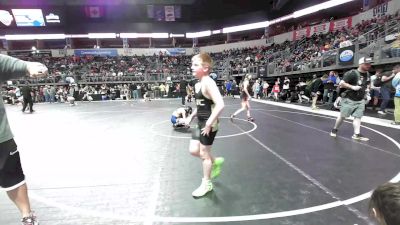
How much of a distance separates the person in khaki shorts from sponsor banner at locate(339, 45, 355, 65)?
48.1 feet

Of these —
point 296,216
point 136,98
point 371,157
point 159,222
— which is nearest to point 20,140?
point 159,222

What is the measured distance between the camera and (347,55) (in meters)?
14.4

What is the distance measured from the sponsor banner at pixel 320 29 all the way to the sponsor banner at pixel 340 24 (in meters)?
0.54

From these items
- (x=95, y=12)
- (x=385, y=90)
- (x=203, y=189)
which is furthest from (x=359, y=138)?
(x=95, y=12)

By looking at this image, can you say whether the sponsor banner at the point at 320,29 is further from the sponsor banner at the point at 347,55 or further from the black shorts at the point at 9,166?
the black shorts at the point at 9,166

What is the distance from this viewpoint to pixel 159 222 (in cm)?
308

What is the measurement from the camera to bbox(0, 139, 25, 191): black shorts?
97.9 inches

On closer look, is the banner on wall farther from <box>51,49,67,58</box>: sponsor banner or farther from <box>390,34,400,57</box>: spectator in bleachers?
<box>51,49,67,58</box>: sponsor banner

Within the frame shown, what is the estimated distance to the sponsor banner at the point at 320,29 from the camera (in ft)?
103

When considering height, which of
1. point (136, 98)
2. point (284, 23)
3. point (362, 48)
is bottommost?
point (136, 98)

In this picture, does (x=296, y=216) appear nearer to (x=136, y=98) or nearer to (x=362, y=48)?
(x=362, y=48)

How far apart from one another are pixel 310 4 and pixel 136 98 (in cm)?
2348

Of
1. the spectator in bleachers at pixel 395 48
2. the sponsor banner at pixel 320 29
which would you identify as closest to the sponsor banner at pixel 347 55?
the spectator in bleachers at pixel 395 48

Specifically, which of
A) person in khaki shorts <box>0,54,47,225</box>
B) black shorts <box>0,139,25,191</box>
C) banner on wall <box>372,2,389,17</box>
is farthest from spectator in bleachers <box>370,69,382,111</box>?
banner on wall <box>372,2,389,17</box>
